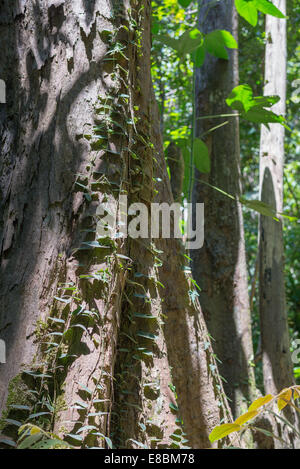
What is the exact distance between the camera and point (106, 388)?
1420 mm

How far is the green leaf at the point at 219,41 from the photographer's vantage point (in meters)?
2.67

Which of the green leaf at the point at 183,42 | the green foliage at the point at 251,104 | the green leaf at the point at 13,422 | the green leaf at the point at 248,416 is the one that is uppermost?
the green leaf at the point at 183,42

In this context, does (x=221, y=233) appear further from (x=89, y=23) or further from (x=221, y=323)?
(x=89, y=23)

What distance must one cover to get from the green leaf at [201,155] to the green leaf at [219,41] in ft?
1.66

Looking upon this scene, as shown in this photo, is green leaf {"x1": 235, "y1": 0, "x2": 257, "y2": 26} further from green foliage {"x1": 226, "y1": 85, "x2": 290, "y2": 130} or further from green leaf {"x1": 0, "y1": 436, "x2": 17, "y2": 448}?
green leaf {"x1": 0, "y1": 436, "x2": 17, "y2": 448}

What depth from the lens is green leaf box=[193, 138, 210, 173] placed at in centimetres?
285

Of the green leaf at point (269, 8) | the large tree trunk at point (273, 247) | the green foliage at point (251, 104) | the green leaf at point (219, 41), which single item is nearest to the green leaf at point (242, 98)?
the green foliage at point (251, 104)

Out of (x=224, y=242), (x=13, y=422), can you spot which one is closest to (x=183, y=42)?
(x=224, y=242)

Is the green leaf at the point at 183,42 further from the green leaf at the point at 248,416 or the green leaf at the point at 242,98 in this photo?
the green leaf at the point at 248,416

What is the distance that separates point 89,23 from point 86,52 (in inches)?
4.8

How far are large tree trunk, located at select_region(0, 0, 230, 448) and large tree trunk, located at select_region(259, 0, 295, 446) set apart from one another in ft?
4.56

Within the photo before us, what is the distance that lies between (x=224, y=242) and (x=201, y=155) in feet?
2.04

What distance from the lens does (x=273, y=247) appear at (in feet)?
11.6

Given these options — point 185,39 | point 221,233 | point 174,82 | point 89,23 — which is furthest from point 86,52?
point 174,82
